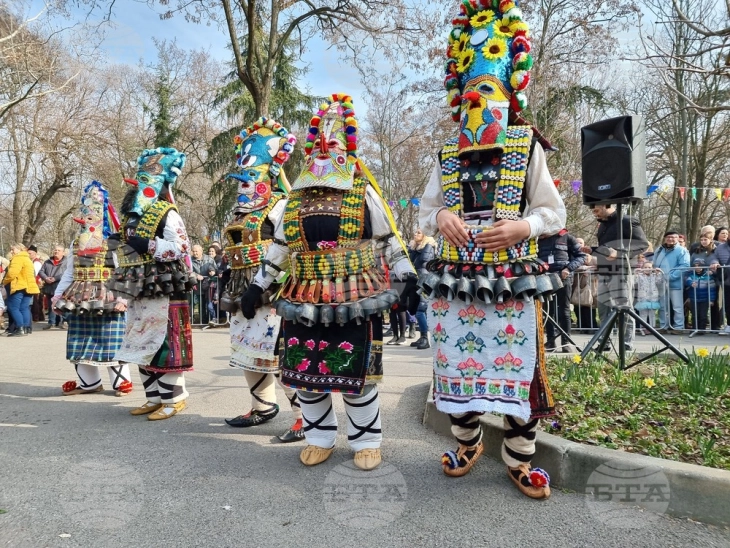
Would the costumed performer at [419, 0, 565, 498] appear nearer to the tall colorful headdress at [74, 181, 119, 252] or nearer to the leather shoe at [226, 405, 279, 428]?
the leather shoe at [226, 405, 279, 428]

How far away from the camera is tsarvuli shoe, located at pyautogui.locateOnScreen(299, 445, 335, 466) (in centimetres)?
334

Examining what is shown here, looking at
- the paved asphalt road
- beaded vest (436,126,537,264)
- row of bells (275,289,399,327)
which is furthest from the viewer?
row of bells (275,289,399,327)

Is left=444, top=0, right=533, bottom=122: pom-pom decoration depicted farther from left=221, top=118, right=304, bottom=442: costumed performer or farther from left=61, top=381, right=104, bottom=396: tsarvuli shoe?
left=61, top=381, right=104, bottom=396: tsarvuli shoe

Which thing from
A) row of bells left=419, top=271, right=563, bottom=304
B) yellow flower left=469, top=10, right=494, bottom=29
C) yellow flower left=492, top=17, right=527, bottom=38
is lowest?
row of bells left=419, top=271, right=563, bottom=304

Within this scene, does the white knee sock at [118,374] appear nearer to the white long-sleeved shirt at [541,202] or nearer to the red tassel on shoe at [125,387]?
the red tassel on shoe at [125,387]

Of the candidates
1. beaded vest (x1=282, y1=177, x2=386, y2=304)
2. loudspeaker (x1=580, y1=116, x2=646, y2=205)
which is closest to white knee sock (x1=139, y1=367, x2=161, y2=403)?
beaded vest (x1=282, y1=177, x2=386, y2=304)

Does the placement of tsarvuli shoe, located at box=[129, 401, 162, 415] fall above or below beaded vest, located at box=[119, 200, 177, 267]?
below

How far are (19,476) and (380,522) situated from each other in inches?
93.1

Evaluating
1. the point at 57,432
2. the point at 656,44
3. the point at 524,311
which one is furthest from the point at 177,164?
the point at 656,44

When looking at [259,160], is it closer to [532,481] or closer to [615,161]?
[532,481]

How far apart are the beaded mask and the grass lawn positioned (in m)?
3.70

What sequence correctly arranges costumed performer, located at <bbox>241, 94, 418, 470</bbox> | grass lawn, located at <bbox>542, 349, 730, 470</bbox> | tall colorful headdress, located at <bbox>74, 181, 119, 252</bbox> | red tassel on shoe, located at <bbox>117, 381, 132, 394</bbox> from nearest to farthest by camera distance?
grass lawn, located at <bbox>542, 349, 730, 470</bbox> → costumed performer, located at <bbox>241, 94, 418, 470</bbox> → red tassel on shoe, located at <bbox>117, 381, 132, 394</bbox> → tall colorful headdress, located at <bbox>74, 181, 119, 252</bbox>

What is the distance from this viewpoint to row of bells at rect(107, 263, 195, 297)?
4.50 m

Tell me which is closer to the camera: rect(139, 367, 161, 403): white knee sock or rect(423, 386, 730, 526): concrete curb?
rect(423, 386, 730, 526): concrete curb
